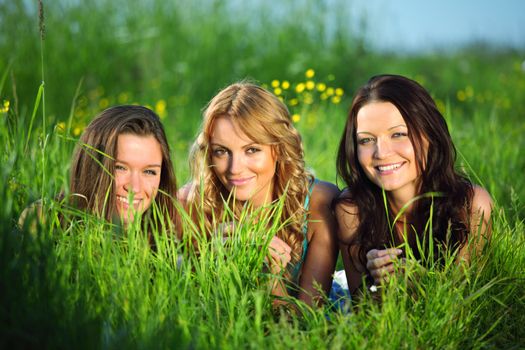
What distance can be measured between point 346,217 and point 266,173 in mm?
467

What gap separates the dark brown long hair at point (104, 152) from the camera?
10.1 feet

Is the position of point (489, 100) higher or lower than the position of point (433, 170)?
higher

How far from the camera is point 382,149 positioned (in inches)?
120

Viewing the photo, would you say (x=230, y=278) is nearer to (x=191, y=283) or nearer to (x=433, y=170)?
(x=191, y=283)

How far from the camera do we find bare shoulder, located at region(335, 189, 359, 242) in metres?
3.27

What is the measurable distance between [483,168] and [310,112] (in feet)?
7.35

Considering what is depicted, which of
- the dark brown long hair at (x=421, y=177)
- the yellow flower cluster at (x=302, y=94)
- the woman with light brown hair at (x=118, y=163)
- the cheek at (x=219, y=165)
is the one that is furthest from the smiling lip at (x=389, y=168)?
the woman with light brown hair at (x=118, y=163)

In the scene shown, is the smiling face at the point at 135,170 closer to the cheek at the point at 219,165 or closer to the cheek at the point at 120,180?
the cheek at the point at 120,180

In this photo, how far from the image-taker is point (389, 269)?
9.09 ft

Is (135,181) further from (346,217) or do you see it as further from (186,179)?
(186,179)

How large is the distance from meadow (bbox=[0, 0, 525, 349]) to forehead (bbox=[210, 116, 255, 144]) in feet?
1.92

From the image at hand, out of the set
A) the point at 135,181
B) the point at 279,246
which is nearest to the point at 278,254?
the point at 279,246

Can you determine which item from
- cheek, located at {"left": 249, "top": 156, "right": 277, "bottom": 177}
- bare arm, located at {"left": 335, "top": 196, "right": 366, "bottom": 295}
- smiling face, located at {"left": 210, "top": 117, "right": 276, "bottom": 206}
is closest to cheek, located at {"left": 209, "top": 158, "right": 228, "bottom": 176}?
smiling face, located at {"left": 210, "top": 117, "right": 276, "bottom": 206}

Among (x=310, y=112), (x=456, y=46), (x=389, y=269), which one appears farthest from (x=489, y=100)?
(x=389, y=269)
